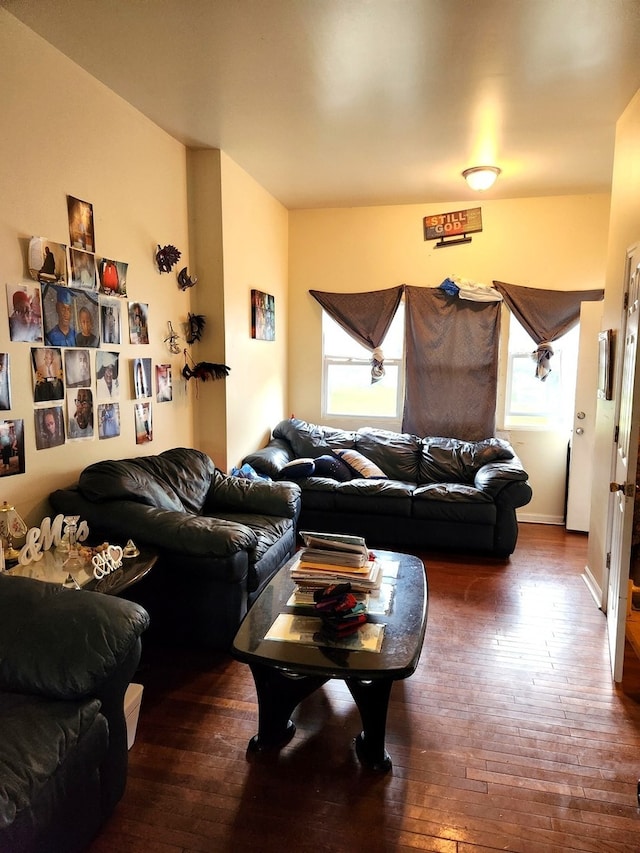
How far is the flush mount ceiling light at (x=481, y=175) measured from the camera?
3850 mm

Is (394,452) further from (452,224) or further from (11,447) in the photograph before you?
(11,447)

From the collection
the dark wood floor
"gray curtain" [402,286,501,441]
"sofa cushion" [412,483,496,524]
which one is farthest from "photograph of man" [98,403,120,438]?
"gray curtain" [402,286,501,441]

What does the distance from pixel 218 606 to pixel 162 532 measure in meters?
0.46

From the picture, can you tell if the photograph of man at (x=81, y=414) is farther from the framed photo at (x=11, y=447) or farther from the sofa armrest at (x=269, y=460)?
the sofa armrest at (x=269, y=460)

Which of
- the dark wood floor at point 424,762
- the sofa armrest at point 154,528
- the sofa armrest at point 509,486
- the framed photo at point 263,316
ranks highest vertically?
the framed photo at point 263,316

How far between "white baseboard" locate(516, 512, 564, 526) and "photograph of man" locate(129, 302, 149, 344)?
3587 millimetres

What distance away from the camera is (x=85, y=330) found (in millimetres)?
2758

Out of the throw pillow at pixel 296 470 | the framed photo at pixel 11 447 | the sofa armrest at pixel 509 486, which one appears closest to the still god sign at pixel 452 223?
the sofa armrest at pixel 509 486

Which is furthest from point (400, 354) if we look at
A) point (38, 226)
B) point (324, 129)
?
point (38, 226)

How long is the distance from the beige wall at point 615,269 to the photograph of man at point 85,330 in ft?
9.23

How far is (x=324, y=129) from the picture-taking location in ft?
10.6

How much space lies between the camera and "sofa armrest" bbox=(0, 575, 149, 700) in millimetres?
1498

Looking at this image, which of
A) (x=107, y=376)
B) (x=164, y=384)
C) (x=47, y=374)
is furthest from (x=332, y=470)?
(x=47, y=374)

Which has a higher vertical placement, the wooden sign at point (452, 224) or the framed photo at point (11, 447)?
the wooden sign at point (452, 224)
